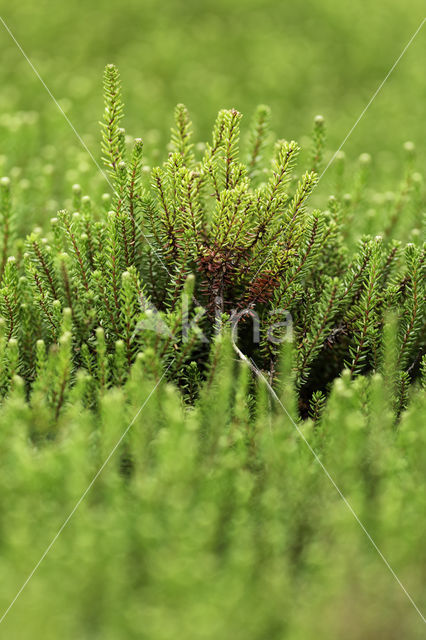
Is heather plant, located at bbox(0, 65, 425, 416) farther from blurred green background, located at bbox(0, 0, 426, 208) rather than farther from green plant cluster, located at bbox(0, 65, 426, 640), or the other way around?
blurred green background, located at bbox(0, 0, 426, 208)

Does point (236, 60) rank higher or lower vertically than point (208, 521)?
higher

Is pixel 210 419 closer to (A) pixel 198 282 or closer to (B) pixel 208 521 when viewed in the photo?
(B) pixel 208 521

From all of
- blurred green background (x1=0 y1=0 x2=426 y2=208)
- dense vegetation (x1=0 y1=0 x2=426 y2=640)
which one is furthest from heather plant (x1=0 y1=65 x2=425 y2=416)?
blurred green background (x1=0 y1=0 x2=426 y2=208)

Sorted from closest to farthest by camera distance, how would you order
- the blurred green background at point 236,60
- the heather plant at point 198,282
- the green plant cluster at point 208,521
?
the green plant cluster at point 208,521
the heather plant at point 198,282
the blurred green background at point 236,60

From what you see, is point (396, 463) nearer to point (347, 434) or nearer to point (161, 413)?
point (347, 434)

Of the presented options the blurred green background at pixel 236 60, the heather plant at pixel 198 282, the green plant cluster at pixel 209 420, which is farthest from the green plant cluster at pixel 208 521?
the blurred green background at pixel 236 60

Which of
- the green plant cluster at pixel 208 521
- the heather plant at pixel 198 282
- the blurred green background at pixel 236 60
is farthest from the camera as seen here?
the blurred green background at pixel 236 60

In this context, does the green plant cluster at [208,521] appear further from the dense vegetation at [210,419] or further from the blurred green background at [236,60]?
the blurred green background at [236,60]

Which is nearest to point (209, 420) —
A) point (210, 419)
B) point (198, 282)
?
point (210, 419)
